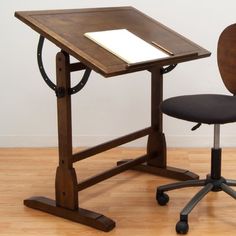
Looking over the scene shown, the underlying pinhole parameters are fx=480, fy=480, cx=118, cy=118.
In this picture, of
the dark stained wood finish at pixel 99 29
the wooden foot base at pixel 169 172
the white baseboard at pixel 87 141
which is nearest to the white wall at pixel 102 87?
the white baseboard at pixel 87 141

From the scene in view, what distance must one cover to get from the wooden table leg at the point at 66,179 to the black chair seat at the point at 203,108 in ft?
1.75

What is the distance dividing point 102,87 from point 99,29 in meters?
1.24

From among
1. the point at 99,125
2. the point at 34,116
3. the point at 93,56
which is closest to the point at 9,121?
the point at 34,116

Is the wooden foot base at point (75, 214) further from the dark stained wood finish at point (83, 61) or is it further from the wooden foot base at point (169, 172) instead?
the wooden foot base at point (169, 172)

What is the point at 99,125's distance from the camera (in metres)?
3.94

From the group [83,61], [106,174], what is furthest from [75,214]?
[83,61]

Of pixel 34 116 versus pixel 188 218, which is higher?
pixel 34 116

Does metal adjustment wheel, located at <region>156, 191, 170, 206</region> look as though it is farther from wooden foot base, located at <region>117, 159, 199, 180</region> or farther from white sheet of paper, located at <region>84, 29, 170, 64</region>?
white sheet of paper, located at <region>84, 29, 170, 64</region>

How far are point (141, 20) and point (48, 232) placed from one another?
4.64 feet

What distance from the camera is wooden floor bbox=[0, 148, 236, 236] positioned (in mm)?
Answer: 2520

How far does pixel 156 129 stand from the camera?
3266 mm

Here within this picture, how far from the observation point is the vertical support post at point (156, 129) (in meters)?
3.17

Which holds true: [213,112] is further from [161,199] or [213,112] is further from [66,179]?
[66,179]

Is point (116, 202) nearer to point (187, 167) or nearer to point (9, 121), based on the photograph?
point (187, 167)
